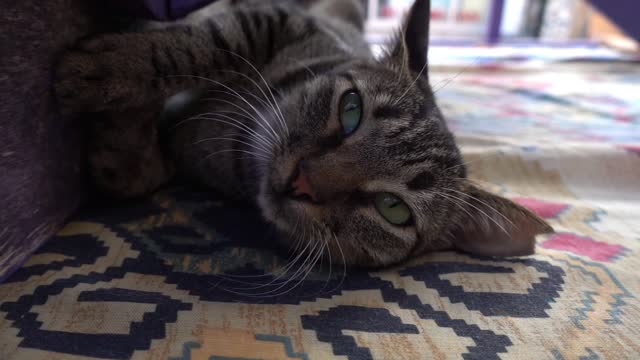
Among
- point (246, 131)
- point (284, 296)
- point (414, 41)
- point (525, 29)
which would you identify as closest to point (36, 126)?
point (246, 131)

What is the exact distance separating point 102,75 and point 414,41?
77 centimetres

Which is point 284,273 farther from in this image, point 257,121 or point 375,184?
point 257,121

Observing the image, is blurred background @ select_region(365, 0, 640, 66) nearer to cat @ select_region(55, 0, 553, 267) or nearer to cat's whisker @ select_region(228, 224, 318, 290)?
cat @ select_region(55, 0, 553, 267)

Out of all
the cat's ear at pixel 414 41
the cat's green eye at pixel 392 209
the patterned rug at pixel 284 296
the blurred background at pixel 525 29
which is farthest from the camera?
the blurred background at pixel 525 29

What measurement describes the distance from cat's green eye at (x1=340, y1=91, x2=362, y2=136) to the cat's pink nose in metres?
0.14

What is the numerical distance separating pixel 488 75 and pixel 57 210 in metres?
2.67

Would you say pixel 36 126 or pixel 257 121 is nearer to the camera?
pixel 36 126

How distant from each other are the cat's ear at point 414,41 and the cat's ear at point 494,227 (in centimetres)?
37

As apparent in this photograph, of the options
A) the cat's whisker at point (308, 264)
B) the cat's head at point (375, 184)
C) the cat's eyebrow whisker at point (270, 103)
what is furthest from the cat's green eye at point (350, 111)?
the cat's whisker at point (308, 264)

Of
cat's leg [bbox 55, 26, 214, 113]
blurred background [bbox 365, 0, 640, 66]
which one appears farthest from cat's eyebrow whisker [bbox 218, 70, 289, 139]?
blurred background [bbox 365, 0, 640, 66]

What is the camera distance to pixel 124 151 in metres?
1.11

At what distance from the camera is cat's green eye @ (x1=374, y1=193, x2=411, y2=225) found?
3.27ft

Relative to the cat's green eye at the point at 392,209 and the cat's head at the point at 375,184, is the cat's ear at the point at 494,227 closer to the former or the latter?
the cat's head at the point at 375,184

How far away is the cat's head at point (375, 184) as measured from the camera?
955 millimetres
